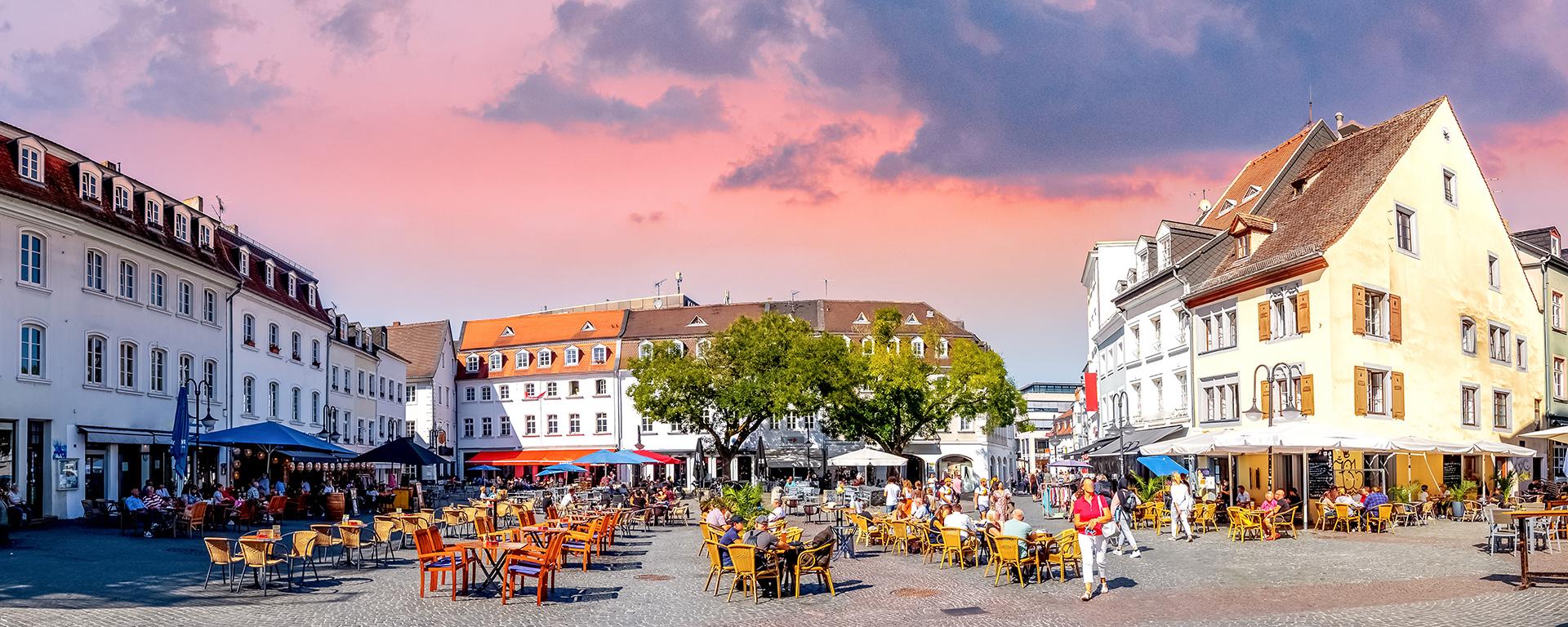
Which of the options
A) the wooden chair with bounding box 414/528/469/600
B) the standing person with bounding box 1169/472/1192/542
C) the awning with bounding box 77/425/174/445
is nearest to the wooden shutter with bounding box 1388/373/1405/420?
the standing person with bounding box 1169/472/1192/542

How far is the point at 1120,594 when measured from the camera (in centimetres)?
1831

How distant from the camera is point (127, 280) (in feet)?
118

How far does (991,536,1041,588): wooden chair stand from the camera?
762 inches

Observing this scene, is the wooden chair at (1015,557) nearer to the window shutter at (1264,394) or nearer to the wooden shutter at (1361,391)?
the wooden shutter at (1361,391)

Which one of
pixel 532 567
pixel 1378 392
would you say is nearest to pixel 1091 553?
pixel 532 567

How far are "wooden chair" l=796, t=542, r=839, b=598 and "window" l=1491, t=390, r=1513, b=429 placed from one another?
28464 millimetres

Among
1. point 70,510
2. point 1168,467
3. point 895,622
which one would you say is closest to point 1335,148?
point 1168,467

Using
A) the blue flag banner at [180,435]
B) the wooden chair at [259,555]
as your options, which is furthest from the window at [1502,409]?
the blue flag banner at [180,435]

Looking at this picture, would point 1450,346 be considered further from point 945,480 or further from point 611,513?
point 611,513

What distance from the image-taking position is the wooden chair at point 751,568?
18.2 m

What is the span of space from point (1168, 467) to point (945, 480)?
611 cm

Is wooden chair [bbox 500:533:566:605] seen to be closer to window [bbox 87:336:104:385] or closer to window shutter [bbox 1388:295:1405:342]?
window [bbox 87:336:104:385]

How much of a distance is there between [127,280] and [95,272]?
1574 millimetres

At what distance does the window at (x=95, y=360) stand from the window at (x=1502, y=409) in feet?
129
